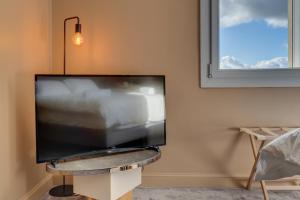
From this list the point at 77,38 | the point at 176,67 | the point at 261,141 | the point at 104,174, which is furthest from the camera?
the point at 176,67

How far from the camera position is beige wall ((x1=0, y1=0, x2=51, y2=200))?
1811 millimetres

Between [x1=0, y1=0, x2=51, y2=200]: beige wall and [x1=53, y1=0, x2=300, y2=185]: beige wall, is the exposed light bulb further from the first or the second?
[x1=0, y1=0, x2=51, y2=200]: beige wall

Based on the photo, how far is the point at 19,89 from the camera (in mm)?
2002

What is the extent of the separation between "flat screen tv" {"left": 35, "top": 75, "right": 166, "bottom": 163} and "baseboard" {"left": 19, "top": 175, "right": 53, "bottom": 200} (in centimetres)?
51

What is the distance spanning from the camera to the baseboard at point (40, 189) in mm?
2136

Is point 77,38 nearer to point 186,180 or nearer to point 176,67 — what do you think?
point 176,67

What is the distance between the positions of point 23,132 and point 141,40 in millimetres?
1266

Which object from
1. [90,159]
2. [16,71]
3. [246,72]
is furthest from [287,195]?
[16,71]

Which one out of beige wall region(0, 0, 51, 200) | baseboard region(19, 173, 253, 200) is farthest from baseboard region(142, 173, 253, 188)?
beige wall region(0, 0, 51, 200)

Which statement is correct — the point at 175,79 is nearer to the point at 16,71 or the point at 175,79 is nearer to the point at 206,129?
the point at 206,129

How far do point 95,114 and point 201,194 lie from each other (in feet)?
3.77

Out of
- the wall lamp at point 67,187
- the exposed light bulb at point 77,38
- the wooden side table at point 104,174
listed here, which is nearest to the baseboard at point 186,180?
the wall lamp at point 67,187

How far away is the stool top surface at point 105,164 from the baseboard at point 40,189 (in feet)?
1.65

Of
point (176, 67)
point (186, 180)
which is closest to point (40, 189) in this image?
point (186, 180)
